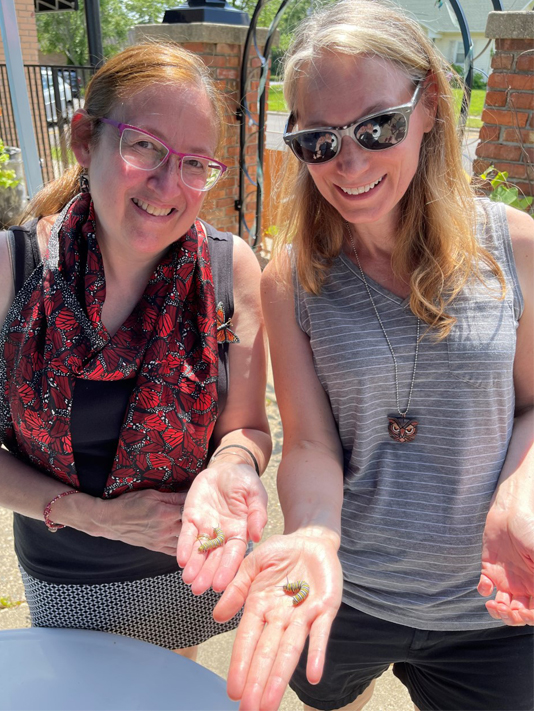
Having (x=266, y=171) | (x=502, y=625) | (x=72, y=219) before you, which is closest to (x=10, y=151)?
(x=266, y=171)

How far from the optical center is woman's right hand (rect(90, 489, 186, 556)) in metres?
1.54

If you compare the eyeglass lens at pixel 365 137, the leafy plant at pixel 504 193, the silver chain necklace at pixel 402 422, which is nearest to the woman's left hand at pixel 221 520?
the silver chain necklace at pixel 402 422

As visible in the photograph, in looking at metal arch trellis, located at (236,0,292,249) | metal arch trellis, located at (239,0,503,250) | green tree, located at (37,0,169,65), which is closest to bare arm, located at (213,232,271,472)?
metal arch trellis, located at (239,0,503,250)

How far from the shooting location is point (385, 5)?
154 centimetres

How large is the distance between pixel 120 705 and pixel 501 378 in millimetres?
1133

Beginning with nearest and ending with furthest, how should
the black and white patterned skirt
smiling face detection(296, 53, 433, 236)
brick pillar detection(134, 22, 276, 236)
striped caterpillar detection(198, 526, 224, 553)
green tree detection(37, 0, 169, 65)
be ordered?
striped caterpillar detection(198, 526, 224, 553), smiling face detection(296, 53, 433, 236), the black and white patterned skirt, brick pillar detection(134, 22, 276, 236), green tree detection(37, 0, 169, 65)

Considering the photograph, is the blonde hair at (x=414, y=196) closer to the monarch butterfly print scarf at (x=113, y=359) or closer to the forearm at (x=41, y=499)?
the monarch butterfly print scarf at (x=113, y=359)

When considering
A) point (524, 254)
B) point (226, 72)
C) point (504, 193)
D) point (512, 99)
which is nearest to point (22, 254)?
point (524, 254)

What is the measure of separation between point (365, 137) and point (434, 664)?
1.32 m

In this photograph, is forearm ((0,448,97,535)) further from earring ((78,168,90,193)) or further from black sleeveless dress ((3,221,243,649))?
earring ((78,168,90,193))

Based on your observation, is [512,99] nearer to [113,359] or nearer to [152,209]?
[152,209]

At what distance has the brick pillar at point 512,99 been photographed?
439cm

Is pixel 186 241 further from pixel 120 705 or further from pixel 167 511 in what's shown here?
pixel 120 705

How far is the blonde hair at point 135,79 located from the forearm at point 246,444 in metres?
0.82
